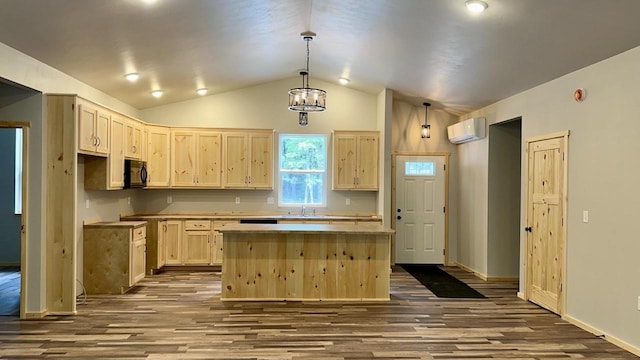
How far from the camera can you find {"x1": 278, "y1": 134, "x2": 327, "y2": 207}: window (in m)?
8.13

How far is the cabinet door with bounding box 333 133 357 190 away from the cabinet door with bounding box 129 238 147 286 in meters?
3.19

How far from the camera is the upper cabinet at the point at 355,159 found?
25.6 ft

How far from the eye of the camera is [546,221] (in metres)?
5.32

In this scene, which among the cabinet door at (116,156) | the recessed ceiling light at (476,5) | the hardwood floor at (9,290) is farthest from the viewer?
the cabinet door at (116,156)

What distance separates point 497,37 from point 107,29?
3.57m

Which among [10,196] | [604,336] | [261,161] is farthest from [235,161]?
[604,336]

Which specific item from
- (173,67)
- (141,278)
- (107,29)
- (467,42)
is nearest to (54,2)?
(107,29)

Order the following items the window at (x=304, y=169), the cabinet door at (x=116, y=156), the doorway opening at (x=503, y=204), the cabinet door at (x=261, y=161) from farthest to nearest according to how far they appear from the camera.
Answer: the window at (x=304, y=169), the cabinet door at (x=261, y=161), the doorway opening at (x=503, y=204), the cabinet door at (x=116, y=156)

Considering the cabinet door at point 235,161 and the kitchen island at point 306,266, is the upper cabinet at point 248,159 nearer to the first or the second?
the cabinet door at point 235,161

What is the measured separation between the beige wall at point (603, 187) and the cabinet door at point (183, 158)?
525 centimetres

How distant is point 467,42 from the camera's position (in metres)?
4.58

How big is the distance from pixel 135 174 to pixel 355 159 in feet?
11.5

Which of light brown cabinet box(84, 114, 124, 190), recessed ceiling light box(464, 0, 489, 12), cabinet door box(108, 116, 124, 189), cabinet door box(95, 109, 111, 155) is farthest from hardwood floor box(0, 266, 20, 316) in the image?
recessed ceiling light box(464, 0, 489, 12)

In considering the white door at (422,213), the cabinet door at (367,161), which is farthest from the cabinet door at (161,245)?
the white door at (422,213)
